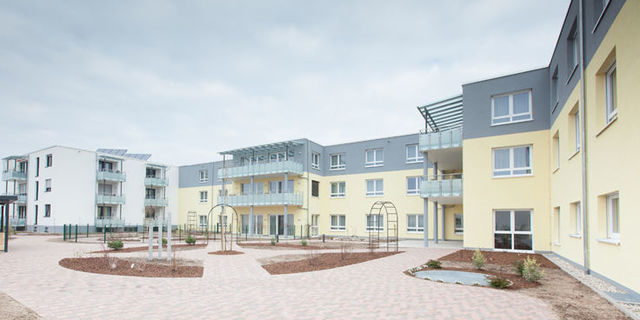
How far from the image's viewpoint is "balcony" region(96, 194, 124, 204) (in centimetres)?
3725

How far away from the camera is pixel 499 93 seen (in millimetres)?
17625

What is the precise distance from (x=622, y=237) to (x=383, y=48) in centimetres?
1045

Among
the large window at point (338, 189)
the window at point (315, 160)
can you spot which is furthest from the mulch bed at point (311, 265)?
the window at point (315, 160)

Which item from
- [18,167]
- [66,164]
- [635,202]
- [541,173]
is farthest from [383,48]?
[18,167]

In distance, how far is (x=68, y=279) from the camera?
9398 mm

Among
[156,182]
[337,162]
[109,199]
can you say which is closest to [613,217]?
[337,162]

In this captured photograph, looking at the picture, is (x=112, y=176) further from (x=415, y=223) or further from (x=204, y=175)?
(x=415, y=223)

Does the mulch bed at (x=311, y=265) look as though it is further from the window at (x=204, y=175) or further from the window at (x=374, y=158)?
the window at (x=204, y=175)

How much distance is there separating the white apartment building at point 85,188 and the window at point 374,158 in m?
24.2

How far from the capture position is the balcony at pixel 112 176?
123 feet

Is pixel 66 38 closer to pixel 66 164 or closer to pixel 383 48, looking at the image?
pixel 383 48

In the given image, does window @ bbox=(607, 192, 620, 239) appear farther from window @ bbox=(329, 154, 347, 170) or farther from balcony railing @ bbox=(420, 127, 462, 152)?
window @ bbox=(329, 154, 347, 170)

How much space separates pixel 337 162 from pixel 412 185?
7.24 m

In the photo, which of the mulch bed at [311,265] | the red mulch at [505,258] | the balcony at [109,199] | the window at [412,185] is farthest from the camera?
the balcony at [109,199]
